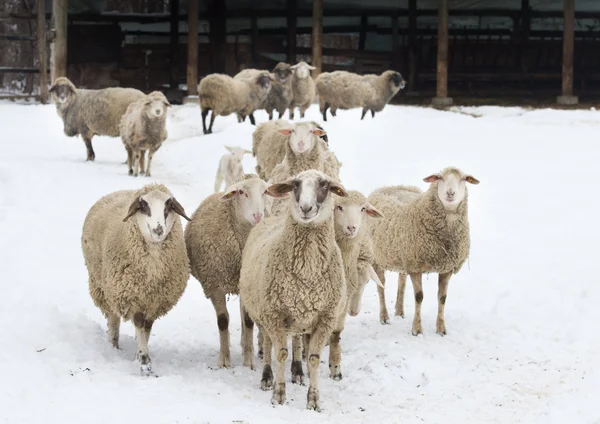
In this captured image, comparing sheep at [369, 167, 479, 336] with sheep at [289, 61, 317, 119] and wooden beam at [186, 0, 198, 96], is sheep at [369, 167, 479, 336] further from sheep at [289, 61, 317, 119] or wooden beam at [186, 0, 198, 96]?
wooden beam at [186, 0, 198, 96]

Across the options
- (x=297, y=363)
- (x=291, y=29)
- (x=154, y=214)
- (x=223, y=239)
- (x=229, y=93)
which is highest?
(x=291, y=29)

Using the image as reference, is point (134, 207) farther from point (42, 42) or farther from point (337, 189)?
point (42, 42)

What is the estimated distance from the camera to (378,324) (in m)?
8.41

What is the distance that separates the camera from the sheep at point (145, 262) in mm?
6625

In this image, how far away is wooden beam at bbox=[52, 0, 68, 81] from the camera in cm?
2006

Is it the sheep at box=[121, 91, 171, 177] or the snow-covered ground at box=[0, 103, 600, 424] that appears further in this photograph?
the sheep at box=[121, 91, 171, 177]

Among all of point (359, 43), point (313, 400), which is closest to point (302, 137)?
point (313, 400)

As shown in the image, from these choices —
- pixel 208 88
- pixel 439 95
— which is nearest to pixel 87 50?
pixel 208 88

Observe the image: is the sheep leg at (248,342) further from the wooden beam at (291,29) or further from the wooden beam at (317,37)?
the wooden beam at (291,29)

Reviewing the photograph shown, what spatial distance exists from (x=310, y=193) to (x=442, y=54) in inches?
555

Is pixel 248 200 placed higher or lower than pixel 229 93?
lower

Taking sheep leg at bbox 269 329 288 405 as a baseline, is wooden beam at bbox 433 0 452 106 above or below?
above

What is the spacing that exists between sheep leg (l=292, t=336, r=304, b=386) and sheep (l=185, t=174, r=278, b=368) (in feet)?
1.78

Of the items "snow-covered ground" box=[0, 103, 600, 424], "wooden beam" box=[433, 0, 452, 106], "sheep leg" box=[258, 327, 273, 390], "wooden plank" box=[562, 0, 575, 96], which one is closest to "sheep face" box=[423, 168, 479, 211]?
"snow-covered ground" box=[0, 103, 600, 424]
